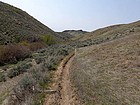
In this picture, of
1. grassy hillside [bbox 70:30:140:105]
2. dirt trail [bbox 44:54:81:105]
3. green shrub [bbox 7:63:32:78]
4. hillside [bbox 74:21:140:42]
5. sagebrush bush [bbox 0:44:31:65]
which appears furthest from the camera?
hillside [bbox 74:21:140:42]

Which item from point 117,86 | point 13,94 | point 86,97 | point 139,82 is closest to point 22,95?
point 13,94

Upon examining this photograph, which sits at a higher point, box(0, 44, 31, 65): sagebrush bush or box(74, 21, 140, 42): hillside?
box(74, 21, 140, 42): hillside

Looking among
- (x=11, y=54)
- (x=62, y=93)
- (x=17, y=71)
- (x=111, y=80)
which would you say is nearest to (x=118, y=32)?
(x=11, y=54)

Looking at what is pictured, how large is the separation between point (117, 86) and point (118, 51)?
8783 mm

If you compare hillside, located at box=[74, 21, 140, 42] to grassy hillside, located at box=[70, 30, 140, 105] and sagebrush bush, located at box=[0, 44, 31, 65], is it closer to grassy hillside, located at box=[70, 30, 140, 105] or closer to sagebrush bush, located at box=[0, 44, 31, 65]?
sagebrush bush, located at box=[0, 44, 31, 65]

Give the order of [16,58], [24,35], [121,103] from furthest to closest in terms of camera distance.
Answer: [24,35] < [16,58] < [121,103]

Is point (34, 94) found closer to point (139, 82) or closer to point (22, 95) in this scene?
point (22, 95)

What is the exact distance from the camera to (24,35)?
7100 cm

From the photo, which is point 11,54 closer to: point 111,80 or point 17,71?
point 17,71

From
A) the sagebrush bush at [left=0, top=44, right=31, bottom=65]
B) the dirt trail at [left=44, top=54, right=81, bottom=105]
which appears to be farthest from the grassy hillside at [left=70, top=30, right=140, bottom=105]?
the sagebrush bush at [left=0, top=44, right=31, bottom=65]

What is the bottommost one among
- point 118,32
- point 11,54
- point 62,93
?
point 62,93

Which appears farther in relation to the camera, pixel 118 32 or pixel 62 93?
pixel 118 32

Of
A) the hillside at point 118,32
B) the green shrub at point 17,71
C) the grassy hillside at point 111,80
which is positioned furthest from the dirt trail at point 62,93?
the hillside at point 118,32

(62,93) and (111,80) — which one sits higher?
(111,80)
